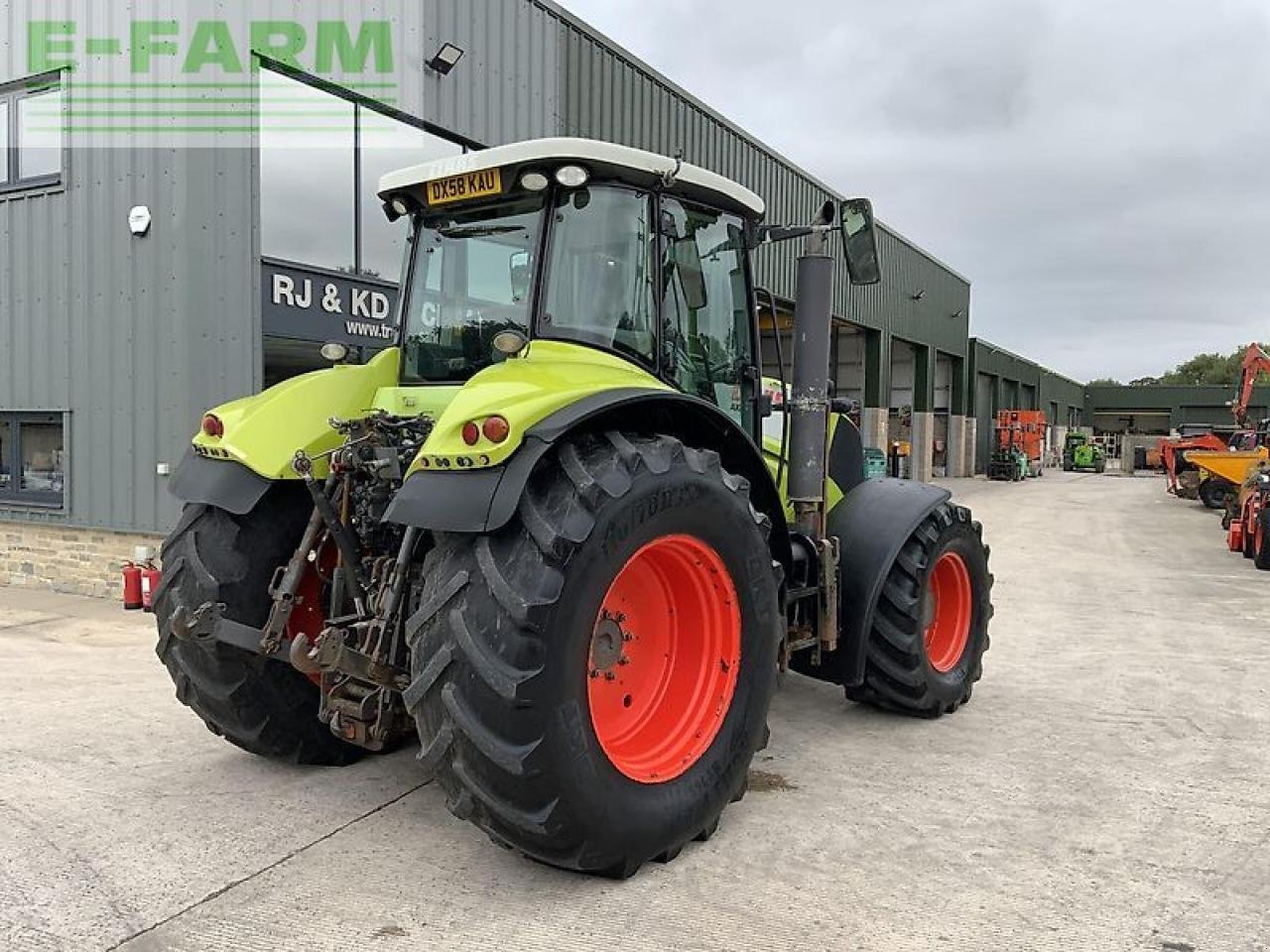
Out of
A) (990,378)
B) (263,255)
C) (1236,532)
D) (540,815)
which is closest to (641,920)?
(540,815)

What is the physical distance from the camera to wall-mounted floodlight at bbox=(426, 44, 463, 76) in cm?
988

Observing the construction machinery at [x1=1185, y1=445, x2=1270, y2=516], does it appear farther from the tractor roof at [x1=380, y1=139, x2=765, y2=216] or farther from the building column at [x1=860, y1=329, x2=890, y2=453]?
the tractor roof at [x1=380, y1=139, x2=765, y2=216]

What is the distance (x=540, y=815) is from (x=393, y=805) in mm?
1218

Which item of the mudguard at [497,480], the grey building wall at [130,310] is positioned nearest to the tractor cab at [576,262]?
the mudguard at [497,480]

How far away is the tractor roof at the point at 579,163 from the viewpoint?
368 centimetres

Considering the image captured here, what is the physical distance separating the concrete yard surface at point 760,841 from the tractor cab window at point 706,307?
5.63 ft

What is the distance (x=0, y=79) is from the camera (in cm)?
944

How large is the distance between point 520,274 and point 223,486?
1424mm

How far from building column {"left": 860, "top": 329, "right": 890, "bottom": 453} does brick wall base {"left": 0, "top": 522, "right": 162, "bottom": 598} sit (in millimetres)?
19694

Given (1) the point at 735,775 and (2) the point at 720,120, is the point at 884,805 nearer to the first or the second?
(1) the point at 735,775

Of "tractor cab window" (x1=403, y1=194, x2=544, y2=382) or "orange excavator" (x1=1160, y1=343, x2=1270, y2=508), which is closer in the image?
"tractor cab window" (x1=403, y1=194, x2=544, y2=382)

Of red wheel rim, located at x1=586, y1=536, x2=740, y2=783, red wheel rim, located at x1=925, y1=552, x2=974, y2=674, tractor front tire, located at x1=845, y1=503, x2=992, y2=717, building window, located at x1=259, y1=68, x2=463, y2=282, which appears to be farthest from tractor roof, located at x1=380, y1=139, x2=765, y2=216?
building window, located at x1=259, y1=68, x2=463, y2=282

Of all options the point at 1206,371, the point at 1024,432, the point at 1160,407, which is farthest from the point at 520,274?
the point at 1206,371

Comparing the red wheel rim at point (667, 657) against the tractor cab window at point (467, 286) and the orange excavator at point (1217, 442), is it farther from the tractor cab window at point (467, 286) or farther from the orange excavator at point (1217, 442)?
the orange excavator at point (1217, 442)
